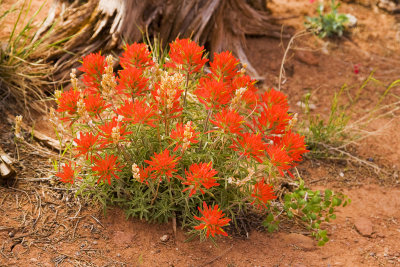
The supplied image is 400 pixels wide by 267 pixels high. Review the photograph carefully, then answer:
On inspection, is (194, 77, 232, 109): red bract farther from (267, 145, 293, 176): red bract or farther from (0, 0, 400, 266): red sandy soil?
(0, 0, 400, 266): red sandy soil

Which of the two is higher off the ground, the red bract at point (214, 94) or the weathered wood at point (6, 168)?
the red bract at point (214, 94)

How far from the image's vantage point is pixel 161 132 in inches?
103

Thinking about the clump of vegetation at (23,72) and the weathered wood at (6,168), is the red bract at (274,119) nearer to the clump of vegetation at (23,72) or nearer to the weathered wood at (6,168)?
the weathered wood at (6,168)

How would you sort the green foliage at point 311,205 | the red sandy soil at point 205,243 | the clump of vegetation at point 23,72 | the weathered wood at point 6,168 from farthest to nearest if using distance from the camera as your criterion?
the clump of vegetation at point 23,72 < the green foliage at point 311,205 < the weathered wood at point 6,168 < the red sandy soil at point 205,243

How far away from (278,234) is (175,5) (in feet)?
7.93

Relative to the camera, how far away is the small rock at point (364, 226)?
309 centimetres

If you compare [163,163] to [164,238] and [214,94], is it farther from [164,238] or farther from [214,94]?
[164,238]

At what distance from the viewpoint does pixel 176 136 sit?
2205 millimetres

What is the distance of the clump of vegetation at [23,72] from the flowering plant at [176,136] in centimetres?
118

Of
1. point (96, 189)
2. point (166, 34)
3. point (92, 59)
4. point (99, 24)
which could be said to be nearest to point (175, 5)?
point (166, 34)

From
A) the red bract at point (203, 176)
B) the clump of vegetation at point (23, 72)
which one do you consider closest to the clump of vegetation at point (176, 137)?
the red bract at point (203, 176)

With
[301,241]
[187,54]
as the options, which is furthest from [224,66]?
[301,241]

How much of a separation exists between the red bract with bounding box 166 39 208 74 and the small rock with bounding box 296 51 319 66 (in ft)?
9.81

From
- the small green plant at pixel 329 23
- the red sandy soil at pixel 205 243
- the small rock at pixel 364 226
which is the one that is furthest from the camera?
the small green plant at pixel 329 23
